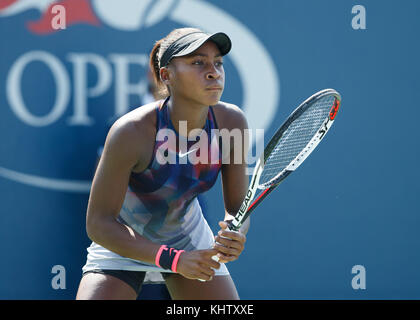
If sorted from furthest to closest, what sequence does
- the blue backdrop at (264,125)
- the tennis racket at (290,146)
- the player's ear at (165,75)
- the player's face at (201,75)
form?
1. the blue backdrop at (264,125)
2. the player's ear at (165,75)
3. the player's face at (201,75)
4. the tennis racket at (290,146)

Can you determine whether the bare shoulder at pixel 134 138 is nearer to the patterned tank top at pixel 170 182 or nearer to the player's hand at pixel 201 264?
the patterned tank top at pixel 170 182

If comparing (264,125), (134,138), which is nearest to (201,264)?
(134,138)

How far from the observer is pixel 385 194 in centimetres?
347

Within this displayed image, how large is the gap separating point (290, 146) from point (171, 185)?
51cm

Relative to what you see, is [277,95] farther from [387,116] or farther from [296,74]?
[387,116]

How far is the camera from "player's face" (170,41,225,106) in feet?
7.68

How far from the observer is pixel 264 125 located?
11.3 feet

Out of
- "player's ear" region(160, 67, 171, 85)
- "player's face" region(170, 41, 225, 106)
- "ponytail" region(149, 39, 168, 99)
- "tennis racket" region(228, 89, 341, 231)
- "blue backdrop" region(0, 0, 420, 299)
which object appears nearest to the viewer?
"tennis racket" region(228, 89, 341, 231)

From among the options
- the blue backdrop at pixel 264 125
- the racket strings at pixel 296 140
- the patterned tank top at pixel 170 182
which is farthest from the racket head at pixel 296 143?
the blue backdrop at pixel 264 125

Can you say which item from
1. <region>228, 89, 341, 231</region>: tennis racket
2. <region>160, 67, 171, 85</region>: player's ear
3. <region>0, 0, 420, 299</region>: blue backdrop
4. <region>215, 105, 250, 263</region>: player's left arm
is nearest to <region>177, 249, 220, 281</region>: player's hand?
<region>228, 89, 341, 231</region>: tennis racket

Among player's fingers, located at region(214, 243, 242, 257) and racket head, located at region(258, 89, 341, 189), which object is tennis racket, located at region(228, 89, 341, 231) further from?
player's fingers, located at region(214, 243, 242, 257)

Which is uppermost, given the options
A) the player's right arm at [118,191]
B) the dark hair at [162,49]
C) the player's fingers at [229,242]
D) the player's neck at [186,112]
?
the dark hair at [162,49]

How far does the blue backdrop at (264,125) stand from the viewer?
10.9 ft

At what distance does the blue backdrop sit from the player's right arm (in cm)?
102
